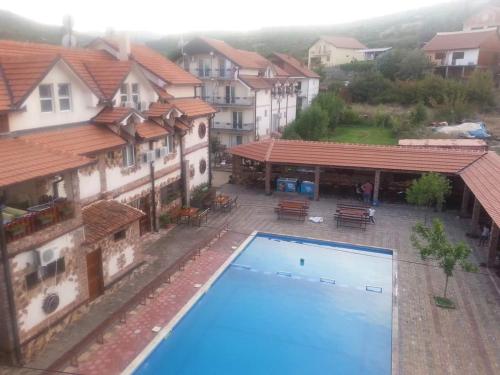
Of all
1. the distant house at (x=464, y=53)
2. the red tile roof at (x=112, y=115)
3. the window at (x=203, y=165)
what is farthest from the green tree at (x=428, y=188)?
the distant house at (x=464, y=53)

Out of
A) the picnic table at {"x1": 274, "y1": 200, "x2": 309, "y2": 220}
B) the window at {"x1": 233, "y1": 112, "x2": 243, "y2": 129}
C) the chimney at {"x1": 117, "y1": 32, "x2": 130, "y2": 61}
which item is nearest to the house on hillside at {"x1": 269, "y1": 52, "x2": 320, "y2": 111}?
the window at {"x1": 233, "y1": 112, "x2": 243, "y2": 129}

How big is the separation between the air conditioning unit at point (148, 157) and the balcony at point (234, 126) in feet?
66.4

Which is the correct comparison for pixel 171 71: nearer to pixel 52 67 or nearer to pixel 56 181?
pixel 52 67

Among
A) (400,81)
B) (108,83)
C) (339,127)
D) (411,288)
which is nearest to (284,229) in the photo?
(411,288)

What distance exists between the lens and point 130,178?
60.5 ft

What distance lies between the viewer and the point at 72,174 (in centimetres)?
1264

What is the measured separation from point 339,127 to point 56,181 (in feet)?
138

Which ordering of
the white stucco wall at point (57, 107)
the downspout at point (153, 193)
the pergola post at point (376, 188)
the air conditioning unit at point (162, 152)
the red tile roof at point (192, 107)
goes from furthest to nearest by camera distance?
the pergola post at point (376, 188) < the red tile roof at point (192, 107) < the air conditioning unit at point (162, 152) < the downspout at point (153, 193) < the white stucco wall at point (57, 107)

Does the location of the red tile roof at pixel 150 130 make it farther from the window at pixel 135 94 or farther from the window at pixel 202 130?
the window at pixel 202 130

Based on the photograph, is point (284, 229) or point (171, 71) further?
point (171, 71)

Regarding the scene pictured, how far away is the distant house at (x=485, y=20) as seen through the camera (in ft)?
279

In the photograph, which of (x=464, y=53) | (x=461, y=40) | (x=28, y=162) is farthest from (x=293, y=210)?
(x=461, y=40)

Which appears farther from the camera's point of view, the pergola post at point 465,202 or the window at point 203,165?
the window at point 203,165

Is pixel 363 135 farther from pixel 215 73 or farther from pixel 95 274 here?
pixel 95 274
